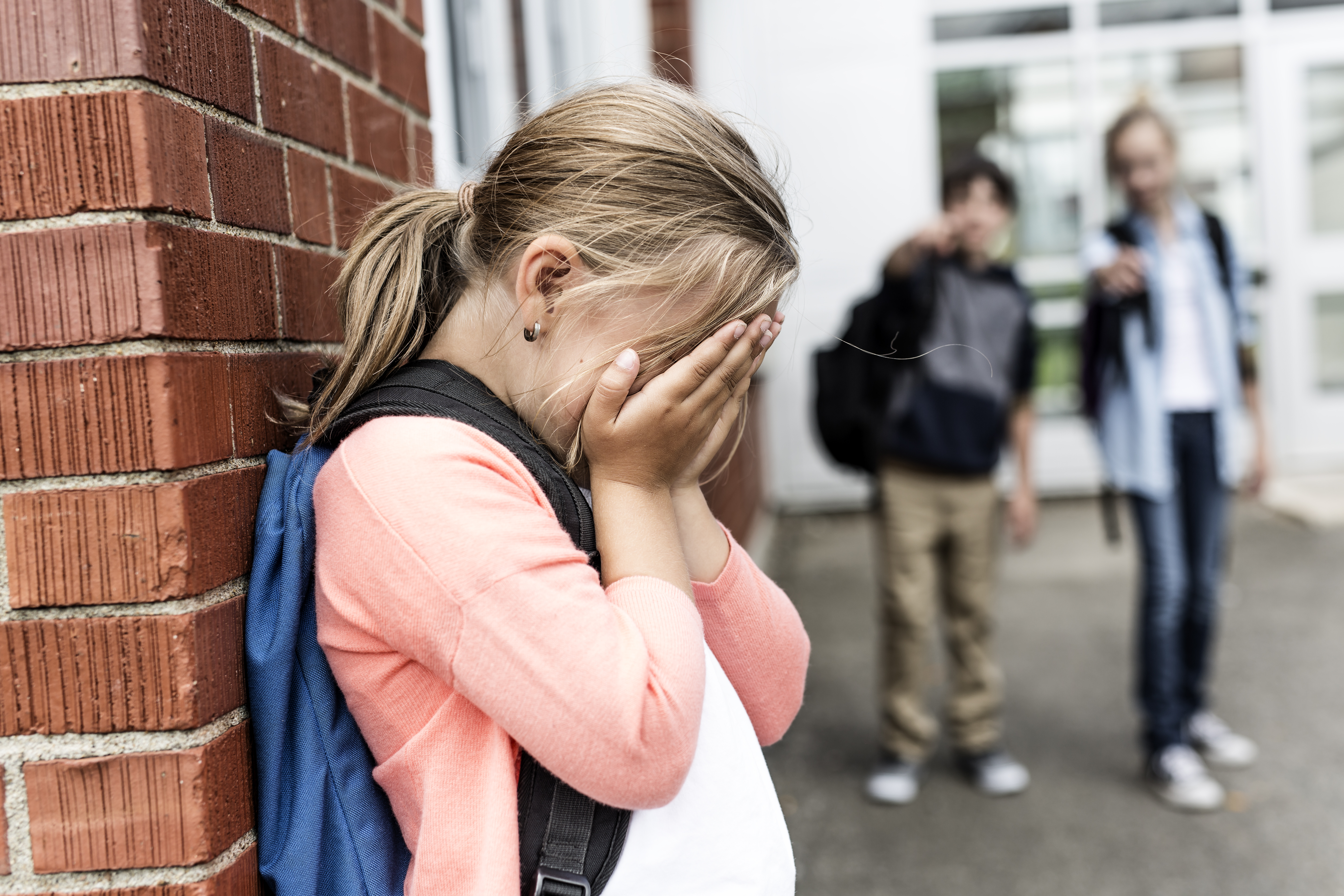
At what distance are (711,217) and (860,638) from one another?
4.13 meters

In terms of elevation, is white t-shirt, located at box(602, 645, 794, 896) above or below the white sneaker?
above

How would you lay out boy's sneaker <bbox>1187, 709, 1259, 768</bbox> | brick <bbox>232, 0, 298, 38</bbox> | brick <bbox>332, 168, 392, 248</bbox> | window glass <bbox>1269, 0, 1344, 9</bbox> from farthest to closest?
window glass <bbox>1269, 0, 1344, 9</bbox> → boy's sneaker <bbox>1187, 709, 1259, 768</bbox> → brick <bbox>332, 168, 392, 248</bbox> → brick <bbox>232, 0, 298, 38</bbox>

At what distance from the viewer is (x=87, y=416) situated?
994 millimetres


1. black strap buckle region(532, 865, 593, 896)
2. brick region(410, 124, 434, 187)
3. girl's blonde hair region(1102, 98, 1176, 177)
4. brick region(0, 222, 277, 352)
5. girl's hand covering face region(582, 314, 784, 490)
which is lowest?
black strap buckle region(532, 865, 593, 896)

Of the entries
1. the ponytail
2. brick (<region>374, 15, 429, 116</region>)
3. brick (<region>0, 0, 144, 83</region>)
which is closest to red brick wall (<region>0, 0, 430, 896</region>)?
brick (<region>0, 0, 144, 83</region>)

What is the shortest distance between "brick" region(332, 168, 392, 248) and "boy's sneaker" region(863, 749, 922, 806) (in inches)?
106

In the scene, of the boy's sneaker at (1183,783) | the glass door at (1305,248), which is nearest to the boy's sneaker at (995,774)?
the boy's sneaker at (1183,783)

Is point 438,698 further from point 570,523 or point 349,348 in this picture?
point 349,348

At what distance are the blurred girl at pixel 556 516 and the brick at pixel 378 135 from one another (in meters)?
0.23

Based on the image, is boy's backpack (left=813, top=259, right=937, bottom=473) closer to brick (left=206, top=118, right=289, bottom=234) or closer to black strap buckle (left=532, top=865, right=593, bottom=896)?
brick (left=206, top=118, right=289, bottom=234)

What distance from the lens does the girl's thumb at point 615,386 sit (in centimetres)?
113

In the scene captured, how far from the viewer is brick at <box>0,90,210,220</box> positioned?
97cm

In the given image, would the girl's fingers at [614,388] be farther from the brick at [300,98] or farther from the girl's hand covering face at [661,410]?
the brick at [300,98]

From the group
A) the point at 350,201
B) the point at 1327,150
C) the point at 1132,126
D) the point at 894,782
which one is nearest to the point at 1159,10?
the point at 1327,150
